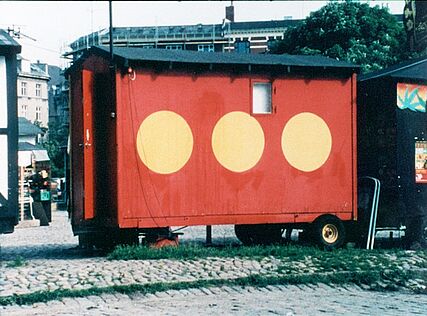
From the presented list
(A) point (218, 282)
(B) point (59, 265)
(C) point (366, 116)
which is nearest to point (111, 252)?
(B) point (59, 265)

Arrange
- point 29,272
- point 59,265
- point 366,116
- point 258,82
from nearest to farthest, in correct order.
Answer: point 29,272
point 59,265
point 258,82
point 366,116

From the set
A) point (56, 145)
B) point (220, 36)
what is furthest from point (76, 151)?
point (220, 36)

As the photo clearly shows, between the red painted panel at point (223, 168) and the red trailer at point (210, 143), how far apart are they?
0.06ft

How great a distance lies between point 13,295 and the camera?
30.6ft

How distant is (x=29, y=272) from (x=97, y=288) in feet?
6.25

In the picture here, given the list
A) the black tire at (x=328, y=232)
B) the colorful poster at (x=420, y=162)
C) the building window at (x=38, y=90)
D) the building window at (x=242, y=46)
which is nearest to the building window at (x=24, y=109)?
the building window at (x=38, y=90)

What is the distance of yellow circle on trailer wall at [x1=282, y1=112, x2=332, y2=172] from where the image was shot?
1395 centimetres

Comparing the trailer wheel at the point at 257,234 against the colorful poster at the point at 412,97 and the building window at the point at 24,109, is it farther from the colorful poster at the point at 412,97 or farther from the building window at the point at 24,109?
the building window at the point at 24,109

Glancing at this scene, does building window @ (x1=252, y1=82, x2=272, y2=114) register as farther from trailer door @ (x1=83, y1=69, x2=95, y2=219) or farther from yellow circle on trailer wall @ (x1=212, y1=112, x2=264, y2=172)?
trailer door @ (x1=83, y1=69, x2=95, y2=219)

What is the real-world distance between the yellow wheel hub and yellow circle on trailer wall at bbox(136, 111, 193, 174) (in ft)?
9.79

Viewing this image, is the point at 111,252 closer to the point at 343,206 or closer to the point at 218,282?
the point at 218,282

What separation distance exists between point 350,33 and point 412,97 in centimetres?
2686

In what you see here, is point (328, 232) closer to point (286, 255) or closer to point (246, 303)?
point (286, 255)

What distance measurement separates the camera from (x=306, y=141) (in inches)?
555
